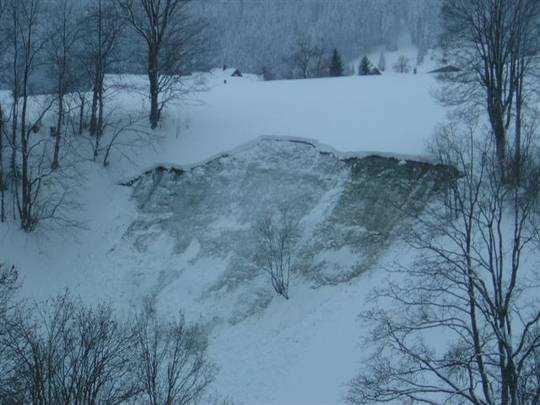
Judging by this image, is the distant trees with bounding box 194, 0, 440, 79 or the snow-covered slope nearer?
the snow-covered slope

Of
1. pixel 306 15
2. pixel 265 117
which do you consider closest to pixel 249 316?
pixel 265 117

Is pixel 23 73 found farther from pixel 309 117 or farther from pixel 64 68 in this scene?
pixel 309 117

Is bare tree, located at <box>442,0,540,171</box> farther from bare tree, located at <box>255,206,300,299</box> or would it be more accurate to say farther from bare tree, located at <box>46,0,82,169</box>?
bare tree, located at <box>46,0,82,169</box>

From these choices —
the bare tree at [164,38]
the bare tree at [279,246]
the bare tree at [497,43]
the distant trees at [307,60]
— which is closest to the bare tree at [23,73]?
the bare tree at [164,38]

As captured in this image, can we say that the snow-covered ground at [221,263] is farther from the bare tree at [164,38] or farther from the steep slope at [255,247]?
the bare tree at [164,38]

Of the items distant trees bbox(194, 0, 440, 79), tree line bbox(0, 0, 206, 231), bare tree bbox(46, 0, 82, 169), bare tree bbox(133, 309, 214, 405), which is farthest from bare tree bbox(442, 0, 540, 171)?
distant trees bbox(194, 0, 440, 79)

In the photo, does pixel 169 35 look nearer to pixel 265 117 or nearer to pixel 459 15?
pixel 265 117
